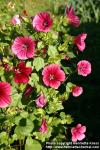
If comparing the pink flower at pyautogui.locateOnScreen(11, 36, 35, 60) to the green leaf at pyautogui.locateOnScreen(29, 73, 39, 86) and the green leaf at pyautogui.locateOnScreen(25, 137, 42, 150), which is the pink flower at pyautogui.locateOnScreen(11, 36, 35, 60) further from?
the green leaf at pyautogui.locateOnScreen(25, 137, 42, 150)

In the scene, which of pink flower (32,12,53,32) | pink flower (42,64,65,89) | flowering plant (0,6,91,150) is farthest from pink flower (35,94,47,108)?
pink flower (32,12,53,32)

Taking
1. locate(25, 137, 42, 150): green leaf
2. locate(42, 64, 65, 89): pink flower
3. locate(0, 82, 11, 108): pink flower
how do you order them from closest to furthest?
locate(0, 82, 11, 108): pink flower, locate(42, 64, 65, 89): pink flower, locate(25, 137, 42, 150): green leaf

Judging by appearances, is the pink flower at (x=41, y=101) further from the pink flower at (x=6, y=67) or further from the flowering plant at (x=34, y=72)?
the pink flower at (x=6, y=67)

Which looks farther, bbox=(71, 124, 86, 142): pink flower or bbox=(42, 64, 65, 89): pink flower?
bbox=(71, 124, 86, 142): pink flower

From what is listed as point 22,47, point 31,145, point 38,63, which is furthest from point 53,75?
point 31,145

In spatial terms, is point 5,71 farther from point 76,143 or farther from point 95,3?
point 95,3

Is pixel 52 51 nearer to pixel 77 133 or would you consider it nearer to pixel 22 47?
pixel 22 47

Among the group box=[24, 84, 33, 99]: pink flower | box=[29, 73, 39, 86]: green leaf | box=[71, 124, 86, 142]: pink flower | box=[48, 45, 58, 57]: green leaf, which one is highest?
box=[48, 45, 58, 57]: green leaf
